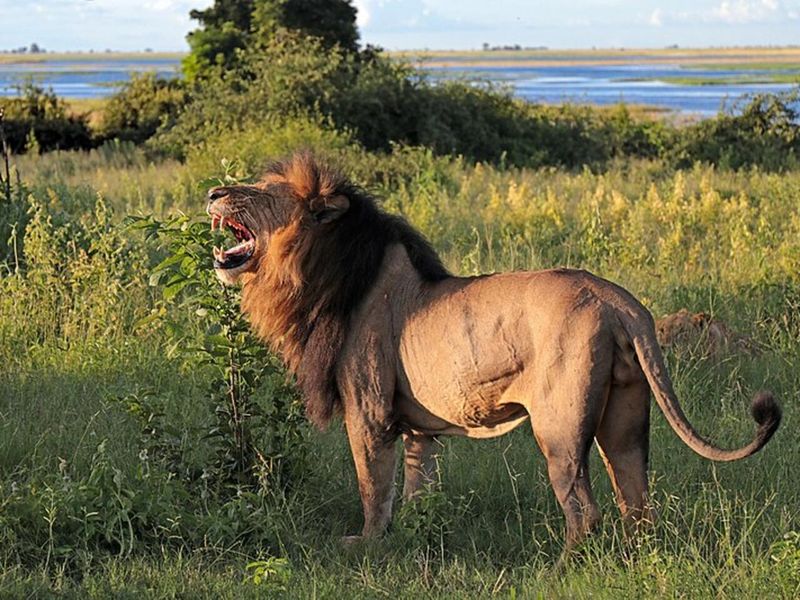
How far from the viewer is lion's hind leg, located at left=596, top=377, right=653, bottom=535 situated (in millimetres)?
4789

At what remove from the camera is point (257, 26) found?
26.9 meters

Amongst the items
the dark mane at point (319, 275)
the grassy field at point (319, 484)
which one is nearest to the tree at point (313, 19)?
the grassy field at point (319, 484)

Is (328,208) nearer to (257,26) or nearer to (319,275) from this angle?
(319,275)

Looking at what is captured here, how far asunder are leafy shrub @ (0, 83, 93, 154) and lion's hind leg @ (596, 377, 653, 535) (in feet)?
71.4

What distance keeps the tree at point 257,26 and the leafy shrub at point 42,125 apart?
327 centimetres

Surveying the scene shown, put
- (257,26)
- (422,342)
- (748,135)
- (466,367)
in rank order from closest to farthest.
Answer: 1. (466,367)
2. (422,342)
3. (748,135)
4. (257,26)

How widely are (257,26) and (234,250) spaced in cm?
2259

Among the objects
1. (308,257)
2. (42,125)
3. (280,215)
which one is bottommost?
(42,125)

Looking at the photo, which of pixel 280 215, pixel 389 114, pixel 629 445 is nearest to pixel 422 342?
pixel 280 215

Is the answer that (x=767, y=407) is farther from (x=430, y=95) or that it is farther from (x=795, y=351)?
(x=430, y=95)

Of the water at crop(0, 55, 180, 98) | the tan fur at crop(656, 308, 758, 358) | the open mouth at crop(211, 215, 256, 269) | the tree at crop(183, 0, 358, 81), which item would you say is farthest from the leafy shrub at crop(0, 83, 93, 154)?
the open mouth at crop(211, 215, 256, 269)

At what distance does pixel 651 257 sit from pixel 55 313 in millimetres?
5023

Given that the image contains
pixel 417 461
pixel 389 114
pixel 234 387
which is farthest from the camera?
pixel 389 114

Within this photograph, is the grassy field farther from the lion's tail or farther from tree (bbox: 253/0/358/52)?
tree (bbox: 253/0/358/52)
